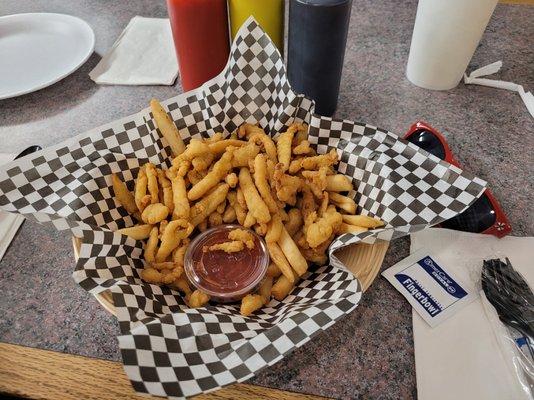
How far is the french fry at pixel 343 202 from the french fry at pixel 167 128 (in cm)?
42

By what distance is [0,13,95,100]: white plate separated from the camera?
145cm

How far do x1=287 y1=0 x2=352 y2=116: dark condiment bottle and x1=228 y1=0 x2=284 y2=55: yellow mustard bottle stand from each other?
0.09 m

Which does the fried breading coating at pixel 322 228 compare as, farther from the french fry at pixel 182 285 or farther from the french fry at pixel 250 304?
the french fry at pixel 182 285

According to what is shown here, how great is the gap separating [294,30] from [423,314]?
792 mm

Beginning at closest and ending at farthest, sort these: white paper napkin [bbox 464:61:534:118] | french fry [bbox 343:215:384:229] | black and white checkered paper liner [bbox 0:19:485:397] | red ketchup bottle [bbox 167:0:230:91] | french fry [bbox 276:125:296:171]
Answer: black and white checkered paper liner [bbox 0:19:485:397] → french fry [bbox 343:215:384:229] → french fry [bbox 276:125:296:171] → red ketchup bottle [bbox 167:0:230:91] → white paper napkin [bbox 464:61:534:118]

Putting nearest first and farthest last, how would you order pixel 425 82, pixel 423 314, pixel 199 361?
pixel 199 361 < pixel 423 314 < pixel 425 82

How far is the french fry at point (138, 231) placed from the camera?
93cm

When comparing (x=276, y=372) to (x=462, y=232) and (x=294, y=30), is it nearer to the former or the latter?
(x=462, y=232)

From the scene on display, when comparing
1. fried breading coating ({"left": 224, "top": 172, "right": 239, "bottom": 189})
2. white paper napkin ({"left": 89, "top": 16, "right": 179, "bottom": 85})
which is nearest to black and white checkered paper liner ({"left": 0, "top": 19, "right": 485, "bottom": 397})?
fried breading coating ({"left": 224, "top": 172, "right": 239, "bottom": 189})

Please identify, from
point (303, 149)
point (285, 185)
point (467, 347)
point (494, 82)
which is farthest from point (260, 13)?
point (467, 347)

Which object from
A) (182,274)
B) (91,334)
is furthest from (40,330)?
(182,274)

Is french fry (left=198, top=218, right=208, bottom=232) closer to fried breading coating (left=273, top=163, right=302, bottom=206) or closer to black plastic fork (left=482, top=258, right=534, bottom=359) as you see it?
fried breading coating (left=273, top=163, right=302, bottom=206)

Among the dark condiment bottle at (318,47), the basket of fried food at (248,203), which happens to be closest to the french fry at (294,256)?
the basket of fried food at (248,203)

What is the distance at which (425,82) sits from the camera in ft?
4.75
